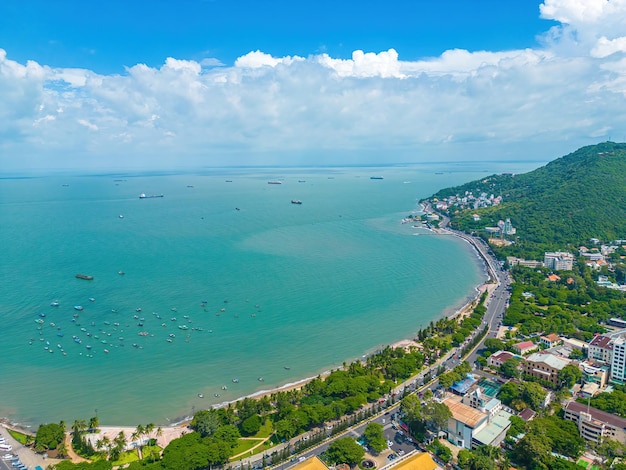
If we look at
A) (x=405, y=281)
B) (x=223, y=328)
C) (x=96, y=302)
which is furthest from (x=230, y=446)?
(x=405, y=281)

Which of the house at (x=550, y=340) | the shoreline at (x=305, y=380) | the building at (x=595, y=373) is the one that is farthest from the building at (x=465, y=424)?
the house at (x=550, y=340)

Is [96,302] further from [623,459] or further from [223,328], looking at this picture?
[623,459]

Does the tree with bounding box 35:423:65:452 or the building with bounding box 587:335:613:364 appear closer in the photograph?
the tree with bounding box 35:423:65:452

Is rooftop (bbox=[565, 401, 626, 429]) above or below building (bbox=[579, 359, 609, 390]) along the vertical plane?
above

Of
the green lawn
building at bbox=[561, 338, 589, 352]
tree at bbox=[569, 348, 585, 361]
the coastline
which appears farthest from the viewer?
building at bbox=[561, 338, 589, 352]

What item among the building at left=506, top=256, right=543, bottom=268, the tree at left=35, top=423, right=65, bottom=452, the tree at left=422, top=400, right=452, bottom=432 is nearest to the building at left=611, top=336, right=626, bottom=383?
the tree at left=422, top=400, right=452, bottom=432

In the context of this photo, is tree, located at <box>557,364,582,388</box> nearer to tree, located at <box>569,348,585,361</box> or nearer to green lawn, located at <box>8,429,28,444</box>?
tree, located at <box>569,348,585,361</box>
